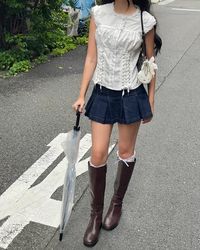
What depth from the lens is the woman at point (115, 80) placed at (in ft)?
8.30

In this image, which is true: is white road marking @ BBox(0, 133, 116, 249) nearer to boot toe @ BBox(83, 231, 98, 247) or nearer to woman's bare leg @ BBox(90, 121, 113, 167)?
boot toe @ BBox(83, 231, 98, 247)

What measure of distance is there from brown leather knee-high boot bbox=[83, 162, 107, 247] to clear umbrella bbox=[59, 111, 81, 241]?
14cm

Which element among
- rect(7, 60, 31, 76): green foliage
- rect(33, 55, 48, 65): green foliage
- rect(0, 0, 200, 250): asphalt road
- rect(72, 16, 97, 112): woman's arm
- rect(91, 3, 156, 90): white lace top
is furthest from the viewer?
rect(33, 55, 48, 65): green foliage

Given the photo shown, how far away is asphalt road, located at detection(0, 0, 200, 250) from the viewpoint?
9.88 feet

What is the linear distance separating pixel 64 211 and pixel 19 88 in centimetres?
360

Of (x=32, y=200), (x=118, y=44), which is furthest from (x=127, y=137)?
(x=32, y=200)

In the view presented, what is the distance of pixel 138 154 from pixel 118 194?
123 cm

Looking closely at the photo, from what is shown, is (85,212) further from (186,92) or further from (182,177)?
(186,92)

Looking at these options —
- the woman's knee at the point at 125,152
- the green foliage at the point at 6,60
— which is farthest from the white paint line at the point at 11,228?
the green foliage at the point at 6,60

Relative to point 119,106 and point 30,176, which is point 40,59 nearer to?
point 30,176

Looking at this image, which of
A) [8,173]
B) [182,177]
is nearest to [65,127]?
[8,173]

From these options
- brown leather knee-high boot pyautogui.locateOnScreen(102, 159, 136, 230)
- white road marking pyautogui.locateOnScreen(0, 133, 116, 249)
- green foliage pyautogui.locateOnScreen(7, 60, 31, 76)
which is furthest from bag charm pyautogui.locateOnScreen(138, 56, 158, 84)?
green foliage pyautogui.locateOnScreen(7, 60, 31, 76)

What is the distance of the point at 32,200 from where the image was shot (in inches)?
134

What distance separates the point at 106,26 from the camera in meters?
2.54
